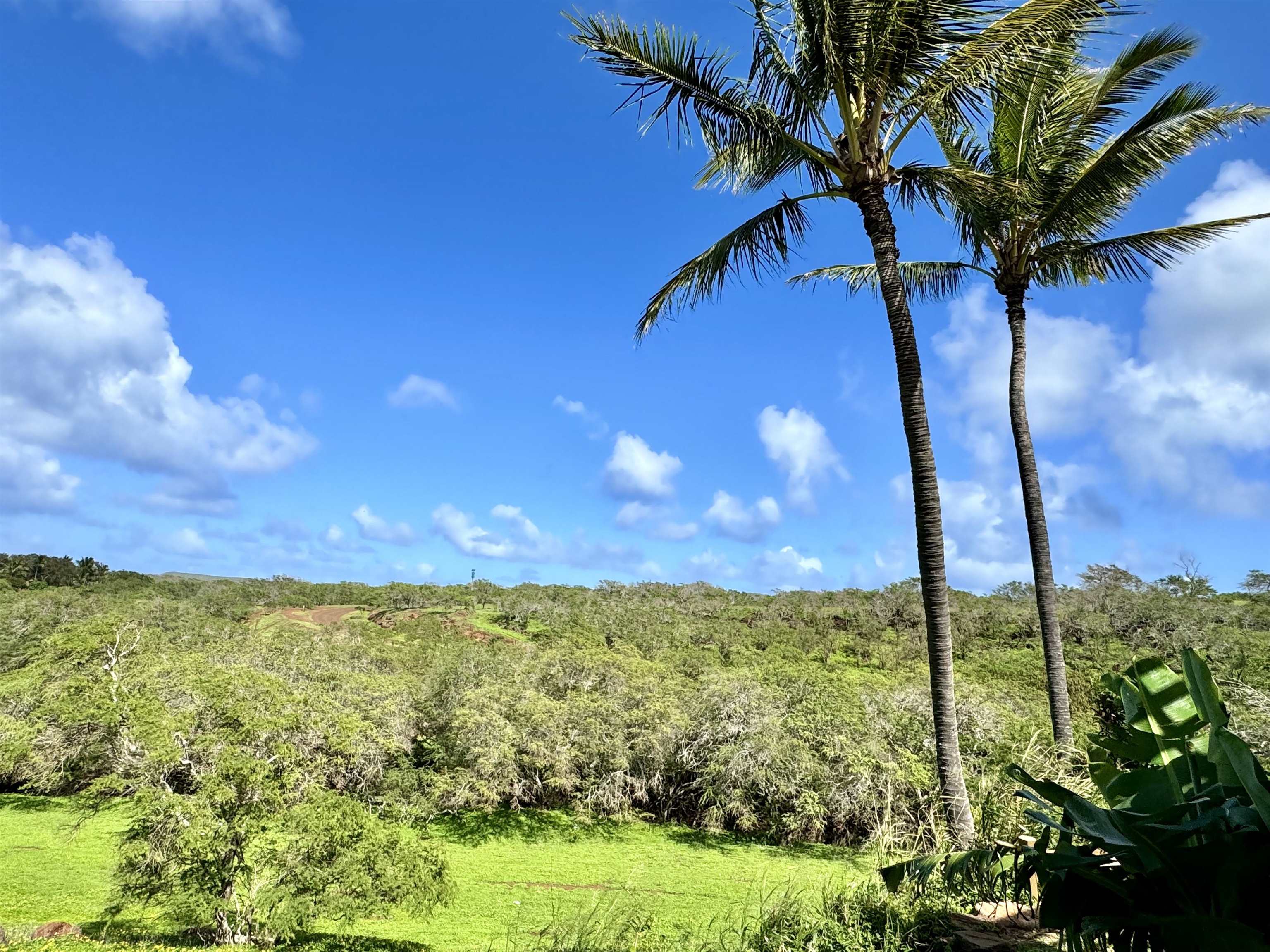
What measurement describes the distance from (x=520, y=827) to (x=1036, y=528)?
1537 centimetres

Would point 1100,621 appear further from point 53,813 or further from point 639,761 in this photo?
point 53,813

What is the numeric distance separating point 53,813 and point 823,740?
22.7 metres

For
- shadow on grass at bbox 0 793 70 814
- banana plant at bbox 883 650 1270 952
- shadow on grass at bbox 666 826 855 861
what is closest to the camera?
banana plant at bbox 883 650 1270 952

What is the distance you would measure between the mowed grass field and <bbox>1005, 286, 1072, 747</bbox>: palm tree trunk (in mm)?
3802

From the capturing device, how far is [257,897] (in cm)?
1015

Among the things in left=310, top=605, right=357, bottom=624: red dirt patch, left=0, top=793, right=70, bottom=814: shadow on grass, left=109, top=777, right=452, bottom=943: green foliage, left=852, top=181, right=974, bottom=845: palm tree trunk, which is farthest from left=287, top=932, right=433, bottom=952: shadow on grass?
left=310, top=605, right=357, bottom=624: red dirt patch

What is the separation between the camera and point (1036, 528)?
1113cm

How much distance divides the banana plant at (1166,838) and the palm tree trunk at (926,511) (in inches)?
182

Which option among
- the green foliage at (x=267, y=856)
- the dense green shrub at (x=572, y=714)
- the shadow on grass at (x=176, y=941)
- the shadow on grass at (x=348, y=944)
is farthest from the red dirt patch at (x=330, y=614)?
the green foliage at (x=267, y=856)

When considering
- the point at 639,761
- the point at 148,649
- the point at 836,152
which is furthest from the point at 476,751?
the point at 836,152

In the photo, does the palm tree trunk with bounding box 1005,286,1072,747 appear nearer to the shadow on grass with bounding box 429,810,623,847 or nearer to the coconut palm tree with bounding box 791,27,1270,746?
the coconut palm tree with bounding box 791,27,1270,746

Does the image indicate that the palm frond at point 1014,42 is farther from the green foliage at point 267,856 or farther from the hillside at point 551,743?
the green foliage at point 267,856

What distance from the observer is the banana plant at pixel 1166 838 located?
1.86 metres

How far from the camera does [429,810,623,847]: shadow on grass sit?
18719mm
